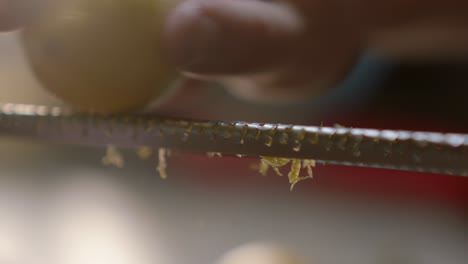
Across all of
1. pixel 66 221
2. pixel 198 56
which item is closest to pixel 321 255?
pixel 66 221

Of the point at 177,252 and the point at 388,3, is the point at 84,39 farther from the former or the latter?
the point at 177,252

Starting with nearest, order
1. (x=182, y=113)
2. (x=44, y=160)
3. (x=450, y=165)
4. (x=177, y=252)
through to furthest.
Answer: (x=450, y=165) → (x=182, y=113) → (x=177, y=252) → (x=44, y=160)

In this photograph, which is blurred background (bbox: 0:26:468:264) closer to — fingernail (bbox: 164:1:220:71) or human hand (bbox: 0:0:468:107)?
human hand (bbox: 0:0:468:107)

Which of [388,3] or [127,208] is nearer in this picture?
[388,3]

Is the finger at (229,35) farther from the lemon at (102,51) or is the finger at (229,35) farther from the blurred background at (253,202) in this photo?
the blurred background at (253,202)

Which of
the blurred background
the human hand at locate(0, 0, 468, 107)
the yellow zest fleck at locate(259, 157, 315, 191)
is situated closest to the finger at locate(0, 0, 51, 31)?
the human hand at locate(0, 0, 468, 107)

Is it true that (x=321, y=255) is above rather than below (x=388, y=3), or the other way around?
below

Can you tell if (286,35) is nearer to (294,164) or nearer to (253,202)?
(294,164)
